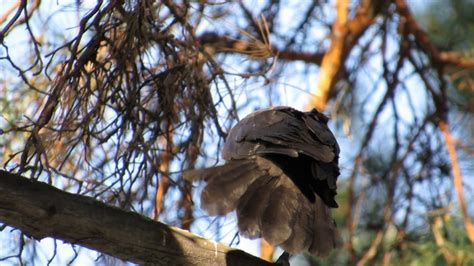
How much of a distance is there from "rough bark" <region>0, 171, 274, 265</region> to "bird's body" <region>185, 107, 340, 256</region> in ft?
0.56

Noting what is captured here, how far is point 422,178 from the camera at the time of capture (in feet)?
16.7

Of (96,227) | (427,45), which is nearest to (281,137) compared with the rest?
(96,227)

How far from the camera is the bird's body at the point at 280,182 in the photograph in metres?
2.97

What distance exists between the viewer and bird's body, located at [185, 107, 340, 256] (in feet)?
9.73

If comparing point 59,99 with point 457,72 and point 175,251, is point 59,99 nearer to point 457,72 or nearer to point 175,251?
point 175,251

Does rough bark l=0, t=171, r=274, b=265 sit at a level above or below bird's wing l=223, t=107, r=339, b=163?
below

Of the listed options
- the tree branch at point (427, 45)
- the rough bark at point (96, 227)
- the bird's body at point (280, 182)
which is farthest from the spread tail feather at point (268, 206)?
the tree branch at point (427, 45)

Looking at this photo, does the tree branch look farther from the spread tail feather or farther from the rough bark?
the rough bark

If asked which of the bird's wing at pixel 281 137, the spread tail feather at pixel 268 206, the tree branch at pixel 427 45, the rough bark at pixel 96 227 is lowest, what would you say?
the rough bark at pixel 96 227

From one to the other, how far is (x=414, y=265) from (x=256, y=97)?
1514 millimetres

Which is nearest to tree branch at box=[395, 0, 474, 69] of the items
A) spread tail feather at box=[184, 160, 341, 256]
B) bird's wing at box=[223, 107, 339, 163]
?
bird's wing at box=[223, 107, 339, 163]

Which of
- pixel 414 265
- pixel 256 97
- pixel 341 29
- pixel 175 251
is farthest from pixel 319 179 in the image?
pixel 341 29

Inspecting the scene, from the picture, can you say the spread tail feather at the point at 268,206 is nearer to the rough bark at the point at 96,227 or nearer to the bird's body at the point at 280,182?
the bird's body at the point at 280,182

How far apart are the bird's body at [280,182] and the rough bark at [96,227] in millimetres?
172
